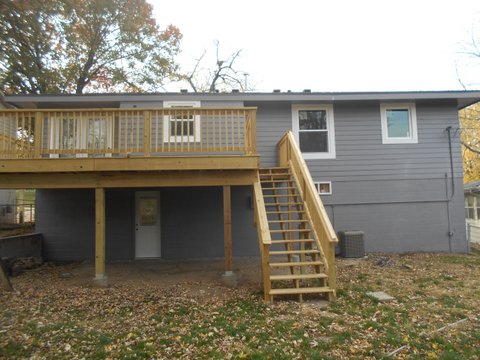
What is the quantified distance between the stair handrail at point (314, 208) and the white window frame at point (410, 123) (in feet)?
11.1

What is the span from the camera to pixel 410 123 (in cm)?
995

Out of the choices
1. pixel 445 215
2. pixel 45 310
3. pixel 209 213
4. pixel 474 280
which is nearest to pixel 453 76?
pixel 445 215

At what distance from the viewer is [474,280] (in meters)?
6.67

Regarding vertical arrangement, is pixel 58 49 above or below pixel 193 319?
above

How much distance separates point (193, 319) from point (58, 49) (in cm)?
1741

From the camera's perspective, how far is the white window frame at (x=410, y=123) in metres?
9.85

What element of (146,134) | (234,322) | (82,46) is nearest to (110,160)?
(146,134)

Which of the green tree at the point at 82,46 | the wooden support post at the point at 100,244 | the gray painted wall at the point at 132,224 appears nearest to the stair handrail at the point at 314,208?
the gray painted wall at the point at 132,224

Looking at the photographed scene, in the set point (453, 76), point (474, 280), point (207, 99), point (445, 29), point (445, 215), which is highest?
point (445, 29)

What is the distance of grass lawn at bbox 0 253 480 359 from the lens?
3.84 m

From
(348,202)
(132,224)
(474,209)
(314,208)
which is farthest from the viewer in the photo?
(474,209)

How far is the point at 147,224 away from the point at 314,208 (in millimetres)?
5220

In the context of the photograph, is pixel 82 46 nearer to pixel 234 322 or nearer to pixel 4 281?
pixel 4 281

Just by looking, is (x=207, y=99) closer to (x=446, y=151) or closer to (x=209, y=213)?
(x=209, y=213)
